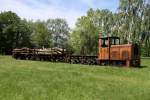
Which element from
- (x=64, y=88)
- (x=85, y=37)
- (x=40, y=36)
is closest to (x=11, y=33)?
(x=85, y=37)

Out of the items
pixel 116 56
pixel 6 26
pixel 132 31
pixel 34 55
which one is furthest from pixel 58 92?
pixel 6 26

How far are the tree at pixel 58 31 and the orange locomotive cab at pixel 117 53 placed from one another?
106m

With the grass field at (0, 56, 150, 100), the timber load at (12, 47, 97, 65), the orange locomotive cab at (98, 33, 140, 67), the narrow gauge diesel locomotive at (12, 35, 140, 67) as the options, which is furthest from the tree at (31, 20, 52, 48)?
the grass field at (0, 56, 150, 100)

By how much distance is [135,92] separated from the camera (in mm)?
16625

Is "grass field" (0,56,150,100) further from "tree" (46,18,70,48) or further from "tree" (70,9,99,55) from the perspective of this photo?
"tree" (46,18,70,48)

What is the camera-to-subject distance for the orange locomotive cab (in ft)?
109

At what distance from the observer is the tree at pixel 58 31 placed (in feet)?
468

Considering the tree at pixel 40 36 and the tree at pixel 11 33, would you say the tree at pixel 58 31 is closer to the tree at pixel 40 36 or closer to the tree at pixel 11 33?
the tree at pixel 40 36

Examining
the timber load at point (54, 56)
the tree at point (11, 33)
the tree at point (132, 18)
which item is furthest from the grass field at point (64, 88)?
the tree at point (11, 33)

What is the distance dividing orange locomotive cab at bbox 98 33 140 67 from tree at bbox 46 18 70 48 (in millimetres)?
106200

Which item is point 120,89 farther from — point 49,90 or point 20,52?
point 20,52

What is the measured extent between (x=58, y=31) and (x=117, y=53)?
4348 inches

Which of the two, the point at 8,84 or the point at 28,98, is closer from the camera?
the point at 28,98

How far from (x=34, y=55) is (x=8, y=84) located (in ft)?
83.2
